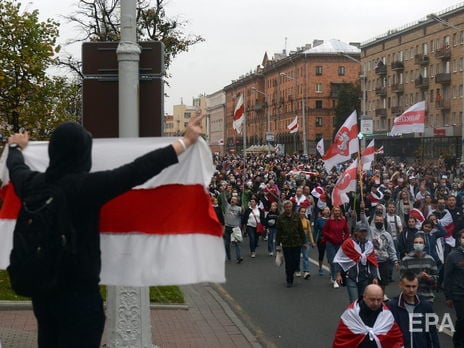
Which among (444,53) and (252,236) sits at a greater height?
(444,53)

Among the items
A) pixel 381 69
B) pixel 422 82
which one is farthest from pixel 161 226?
pixel 381 69

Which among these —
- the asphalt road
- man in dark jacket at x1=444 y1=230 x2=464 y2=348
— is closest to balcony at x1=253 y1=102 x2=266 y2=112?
the asphalt road

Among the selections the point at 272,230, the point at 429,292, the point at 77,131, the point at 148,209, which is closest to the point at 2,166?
the point at 148,209

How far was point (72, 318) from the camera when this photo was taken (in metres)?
3.30

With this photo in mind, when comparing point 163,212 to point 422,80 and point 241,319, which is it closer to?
point 241,319

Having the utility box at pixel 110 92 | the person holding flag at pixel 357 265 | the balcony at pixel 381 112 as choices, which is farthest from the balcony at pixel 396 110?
the utility box at pixel 110 92

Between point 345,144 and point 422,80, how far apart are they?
198 ft

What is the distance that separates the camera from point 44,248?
317 centimetres

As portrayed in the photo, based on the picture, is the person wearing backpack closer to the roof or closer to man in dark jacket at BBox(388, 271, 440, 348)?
man in dark jacket at BBox(388, 271, 440, 348)

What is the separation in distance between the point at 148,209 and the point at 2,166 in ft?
2.97

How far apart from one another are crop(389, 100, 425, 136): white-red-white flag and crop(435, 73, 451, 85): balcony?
44.1 metres

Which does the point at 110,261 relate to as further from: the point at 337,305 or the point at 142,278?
the point at 337,305

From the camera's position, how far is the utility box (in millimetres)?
7281

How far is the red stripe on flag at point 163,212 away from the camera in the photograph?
166 inches
